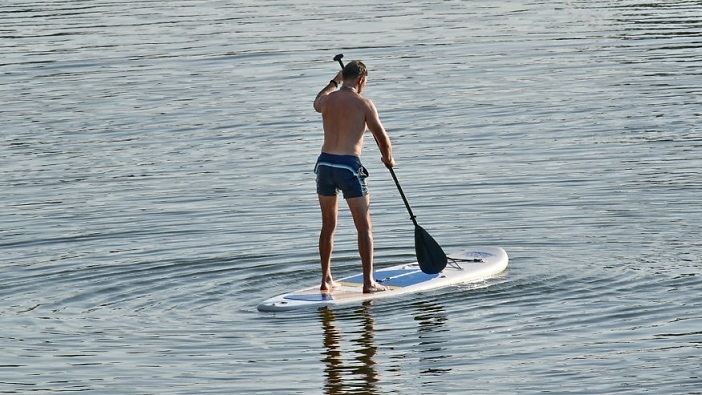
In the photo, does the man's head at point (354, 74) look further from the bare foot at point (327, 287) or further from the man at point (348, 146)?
the bare foot at point (327, 287)

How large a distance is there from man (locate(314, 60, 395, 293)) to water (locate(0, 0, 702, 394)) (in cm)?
85

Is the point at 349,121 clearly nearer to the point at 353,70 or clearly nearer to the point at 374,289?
the point at 353,70

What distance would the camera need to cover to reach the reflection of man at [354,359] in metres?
10.9

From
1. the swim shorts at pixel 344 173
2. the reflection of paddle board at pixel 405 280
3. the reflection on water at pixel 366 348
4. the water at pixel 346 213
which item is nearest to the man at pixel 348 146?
the swim shorts at pixel 344 173

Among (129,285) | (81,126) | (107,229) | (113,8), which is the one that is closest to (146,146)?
(81,126)

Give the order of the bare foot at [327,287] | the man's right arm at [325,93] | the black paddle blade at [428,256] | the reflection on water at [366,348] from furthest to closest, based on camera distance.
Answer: the black paddle blade at [428,256]
the bare foot at [327,287]
the man's right arm at [325,93]
the reflection on water at [366,348]

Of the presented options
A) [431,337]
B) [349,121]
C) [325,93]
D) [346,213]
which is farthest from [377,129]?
[346,213]

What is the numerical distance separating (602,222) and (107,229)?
5.48 m

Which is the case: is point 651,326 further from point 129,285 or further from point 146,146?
point 146,146

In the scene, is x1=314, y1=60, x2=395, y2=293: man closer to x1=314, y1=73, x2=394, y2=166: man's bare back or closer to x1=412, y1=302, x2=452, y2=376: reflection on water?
x1=314, y1=73, x2=394, y2=166: man's bare back

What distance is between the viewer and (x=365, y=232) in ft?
43.5

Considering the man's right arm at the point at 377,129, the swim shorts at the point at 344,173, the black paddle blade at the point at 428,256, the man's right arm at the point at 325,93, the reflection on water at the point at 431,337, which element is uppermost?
the man's right arm at the point at 325,93

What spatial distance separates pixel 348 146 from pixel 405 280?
5.07 ft

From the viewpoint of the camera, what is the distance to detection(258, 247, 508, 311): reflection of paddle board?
13.2 meters
